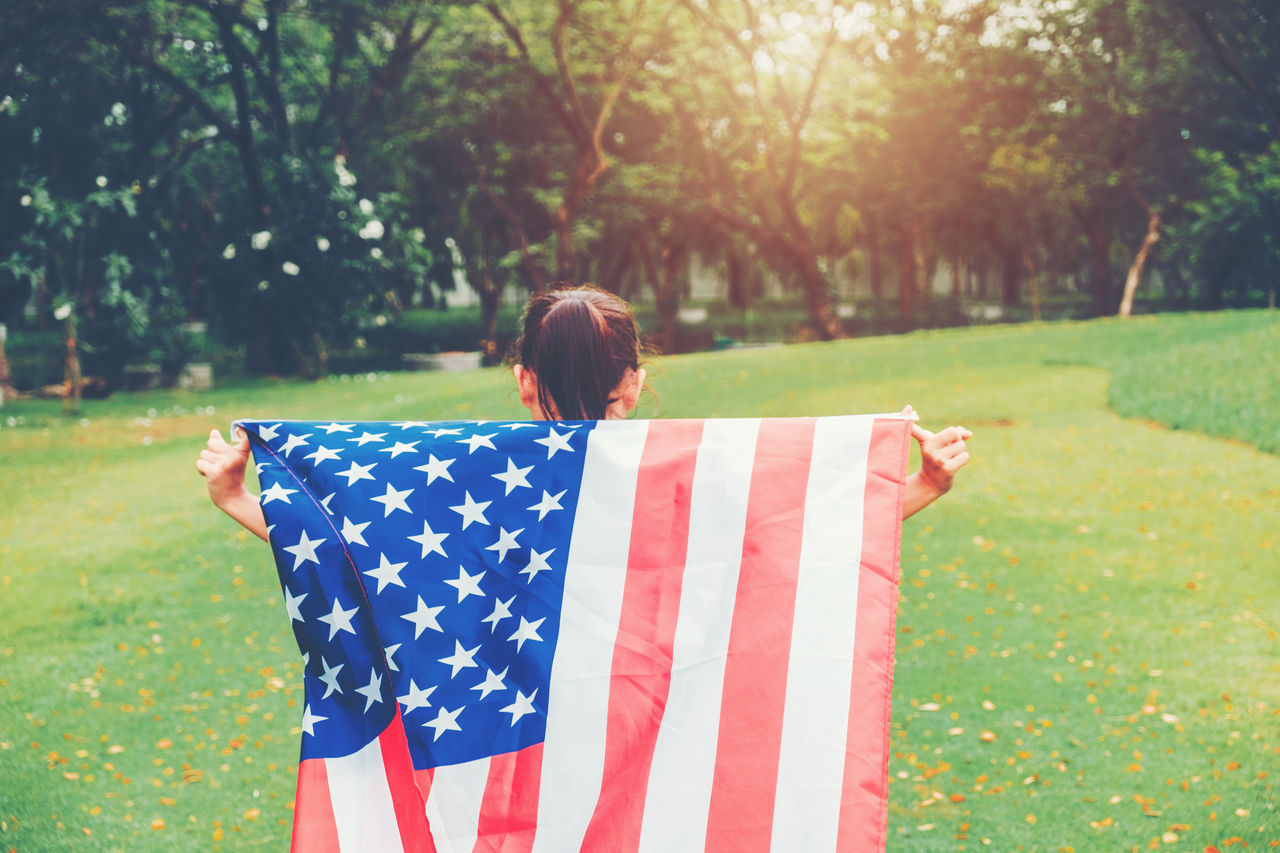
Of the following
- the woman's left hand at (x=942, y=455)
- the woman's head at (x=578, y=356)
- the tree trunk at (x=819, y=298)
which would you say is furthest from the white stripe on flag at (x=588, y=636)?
the tree trunk at (x=819, y=298)

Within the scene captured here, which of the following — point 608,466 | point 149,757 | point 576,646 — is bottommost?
point 149,757

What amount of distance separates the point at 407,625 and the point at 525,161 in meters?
34.5

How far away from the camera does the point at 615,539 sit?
2803 mm

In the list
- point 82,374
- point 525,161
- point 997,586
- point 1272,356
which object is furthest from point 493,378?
point 997,586

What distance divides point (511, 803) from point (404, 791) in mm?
277

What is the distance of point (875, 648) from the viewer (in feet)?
8.77

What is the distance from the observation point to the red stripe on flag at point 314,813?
8.57ft

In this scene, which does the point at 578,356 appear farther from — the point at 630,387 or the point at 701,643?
the point at 701,643

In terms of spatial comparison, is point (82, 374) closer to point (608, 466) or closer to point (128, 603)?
point (128, 603)

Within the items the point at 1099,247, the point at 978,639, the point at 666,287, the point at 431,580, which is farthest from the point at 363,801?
the point at 1099,247

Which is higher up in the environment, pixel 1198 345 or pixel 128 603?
pixel 1198 345

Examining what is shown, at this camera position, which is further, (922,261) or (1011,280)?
(1011,280)

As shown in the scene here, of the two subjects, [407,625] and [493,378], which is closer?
[407,625]

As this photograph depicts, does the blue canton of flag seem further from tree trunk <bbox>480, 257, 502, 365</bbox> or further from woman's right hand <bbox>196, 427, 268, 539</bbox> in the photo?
tree trunk <bbox>480, 257, 502, 365</bbox>
